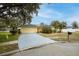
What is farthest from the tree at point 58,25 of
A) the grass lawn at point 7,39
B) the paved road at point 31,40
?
the grass lawn at point 7,39

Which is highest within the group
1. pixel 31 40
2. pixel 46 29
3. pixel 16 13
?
pixel 16 13

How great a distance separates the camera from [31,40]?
2416mm

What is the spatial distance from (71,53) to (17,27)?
0.59 m

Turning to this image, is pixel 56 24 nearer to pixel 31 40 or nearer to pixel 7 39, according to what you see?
pixel 31 40

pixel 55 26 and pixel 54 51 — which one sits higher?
pixel 55 26

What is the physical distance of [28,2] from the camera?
7.84 feet

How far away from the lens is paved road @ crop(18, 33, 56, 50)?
2416mm

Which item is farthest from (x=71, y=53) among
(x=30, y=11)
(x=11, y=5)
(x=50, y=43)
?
(x=11, y=5)

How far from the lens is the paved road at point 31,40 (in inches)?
95.1

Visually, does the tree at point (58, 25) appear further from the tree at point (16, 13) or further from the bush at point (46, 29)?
the tree at point (16, 13)

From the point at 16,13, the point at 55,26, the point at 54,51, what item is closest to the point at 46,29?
the point at 55,26

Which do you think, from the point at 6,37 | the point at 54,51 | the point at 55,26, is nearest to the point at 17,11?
the point at 6,37

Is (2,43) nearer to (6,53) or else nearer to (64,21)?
(6,53)

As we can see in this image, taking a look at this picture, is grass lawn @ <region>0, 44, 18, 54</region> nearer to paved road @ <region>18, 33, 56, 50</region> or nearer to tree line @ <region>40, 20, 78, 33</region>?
paved road @ <region>18, 33, 56, 50</region>
